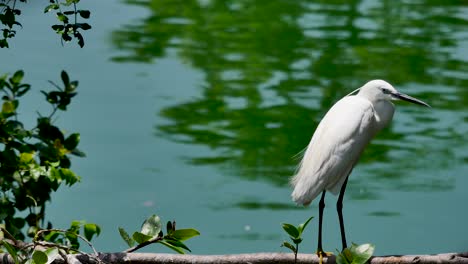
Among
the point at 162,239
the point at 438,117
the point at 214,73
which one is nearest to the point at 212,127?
the point at 214,73

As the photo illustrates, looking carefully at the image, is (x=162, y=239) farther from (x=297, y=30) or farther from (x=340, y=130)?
(x=297, y=30)

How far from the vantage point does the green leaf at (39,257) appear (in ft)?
4.01


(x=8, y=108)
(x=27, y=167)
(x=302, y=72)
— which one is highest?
(x=8, y=108)

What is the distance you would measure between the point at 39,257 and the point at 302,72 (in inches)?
160

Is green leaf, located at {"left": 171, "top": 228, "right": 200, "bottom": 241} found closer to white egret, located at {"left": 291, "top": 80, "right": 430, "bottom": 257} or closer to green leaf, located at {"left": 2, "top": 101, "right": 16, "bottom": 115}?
white egret, located at {"left": 291, "top": 80, "right": 430, "bottom": 257}

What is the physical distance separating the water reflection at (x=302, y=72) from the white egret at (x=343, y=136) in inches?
59.6

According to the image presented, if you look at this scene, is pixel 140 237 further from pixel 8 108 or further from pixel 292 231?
pixel 8 108

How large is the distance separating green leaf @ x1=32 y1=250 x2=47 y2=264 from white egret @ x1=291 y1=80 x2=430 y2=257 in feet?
3.09

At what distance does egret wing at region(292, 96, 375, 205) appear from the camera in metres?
2.11

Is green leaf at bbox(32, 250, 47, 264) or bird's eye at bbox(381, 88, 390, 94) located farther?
bird's eye at bbox(381, 88, 390, 94)

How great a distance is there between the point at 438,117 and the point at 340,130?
2.66 meters

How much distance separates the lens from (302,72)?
17.1 feet

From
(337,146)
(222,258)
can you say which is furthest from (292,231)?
(337,146)

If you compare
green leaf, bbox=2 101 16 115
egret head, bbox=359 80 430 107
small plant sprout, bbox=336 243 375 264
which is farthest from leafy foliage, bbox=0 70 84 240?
small plant sprout, bbox=336 243 375 264
